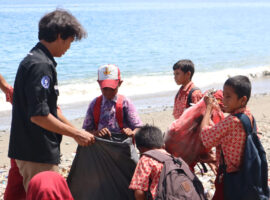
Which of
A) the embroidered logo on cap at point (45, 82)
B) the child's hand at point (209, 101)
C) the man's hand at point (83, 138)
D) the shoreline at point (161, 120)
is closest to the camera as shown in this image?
the embroidered logo on cap at point (45, 82)

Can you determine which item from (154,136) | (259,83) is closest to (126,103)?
(154,136)

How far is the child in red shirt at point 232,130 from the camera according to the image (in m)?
3.84

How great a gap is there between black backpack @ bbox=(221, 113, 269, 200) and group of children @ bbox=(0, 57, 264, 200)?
0.22ft

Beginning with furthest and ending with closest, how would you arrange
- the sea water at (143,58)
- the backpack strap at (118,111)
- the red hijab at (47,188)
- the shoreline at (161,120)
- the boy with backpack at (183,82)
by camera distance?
the sea water at (143,58)
the shoreline at (161,120)
the boy with backpack at (183,82)
the backpack strap at (118,111)
the red hijab at (47,188)

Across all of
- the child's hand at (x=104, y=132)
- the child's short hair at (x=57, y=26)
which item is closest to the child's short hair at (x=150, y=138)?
the child's hand at (x=104, y=132)

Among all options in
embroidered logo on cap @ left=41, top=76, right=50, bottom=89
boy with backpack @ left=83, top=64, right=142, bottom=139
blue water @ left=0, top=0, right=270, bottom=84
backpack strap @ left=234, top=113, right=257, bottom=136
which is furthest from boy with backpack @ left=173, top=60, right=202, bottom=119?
blue water @ left=0, top=0, right=270, bottom=84

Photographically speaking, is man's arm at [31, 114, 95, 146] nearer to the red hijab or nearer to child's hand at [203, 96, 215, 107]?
the red hijab

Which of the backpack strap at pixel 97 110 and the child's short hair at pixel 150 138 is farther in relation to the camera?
the backpack strap at pixel 97 110

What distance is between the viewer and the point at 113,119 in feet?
15.0

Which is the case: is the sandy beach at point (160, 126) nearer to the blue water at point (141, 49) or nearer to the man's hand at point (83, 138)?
the man's hand at point (83, 138)

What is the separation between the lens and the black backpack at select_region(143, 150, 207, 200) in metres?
3.52

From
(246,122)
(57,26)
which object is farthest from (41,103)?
(246,122)

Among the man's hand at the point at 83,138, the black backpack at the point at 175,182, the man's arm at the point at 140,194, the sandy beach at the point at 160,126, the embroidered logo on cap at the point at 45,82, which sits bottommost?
the sandy beach at the point at 160,126

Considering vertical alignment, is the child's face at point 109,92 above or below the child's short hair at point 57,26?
below
